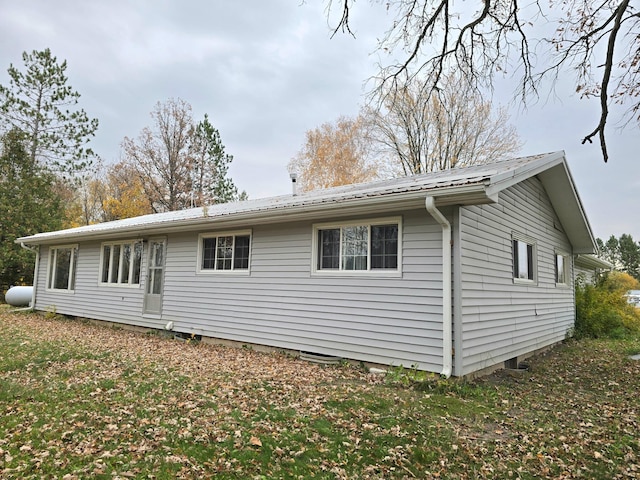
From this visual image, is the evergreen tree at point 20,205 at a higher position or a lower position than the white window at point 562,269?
higher

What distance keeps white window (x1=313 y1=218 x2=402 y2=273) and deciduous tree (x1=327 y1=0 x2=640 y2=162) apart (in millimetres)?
2568

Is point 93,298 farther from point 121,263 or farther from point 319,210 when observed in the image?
point 319,210

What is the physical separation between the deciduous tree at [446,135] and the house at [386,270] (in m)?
11.0

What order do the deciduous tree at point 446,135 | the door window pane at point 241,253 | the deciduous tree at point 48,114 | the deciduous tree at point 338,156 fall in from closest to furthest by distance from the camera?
1. the door window pane at point 241,253
2. the deciduous tree at point 48,114
3. the deciduous tree at point 446,135
4. the deciduous tree at point 338,156

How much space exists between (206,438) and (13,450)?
1.55 m

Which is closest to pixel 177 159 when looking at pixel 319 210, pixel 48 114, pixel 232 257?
pixel 48 114

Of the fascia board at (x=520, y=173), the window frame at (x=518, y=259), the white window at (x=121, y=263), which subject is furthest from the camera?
the white window at (x=121, y=263)

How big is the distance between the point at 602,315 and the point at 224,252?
37.2 ft

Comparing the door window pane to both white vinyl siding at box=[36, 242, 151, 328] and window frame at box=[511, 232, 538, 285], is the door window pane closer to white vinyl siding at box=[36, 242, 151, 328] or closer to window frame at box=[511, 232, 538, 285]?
white vinyl siding at box=[36, 242, 151, 328]

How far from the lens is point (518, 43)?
641cm

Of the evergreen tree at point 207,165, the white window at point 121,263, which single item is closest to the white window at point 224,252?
the white window at point 121,263

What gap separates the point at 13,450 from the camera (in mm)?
3338

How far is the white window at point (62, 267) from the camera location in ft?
43.7

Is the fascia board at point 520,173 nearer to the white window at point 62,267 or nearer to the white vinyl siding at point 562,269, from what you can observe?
the white vinyl siding at point 562,269
